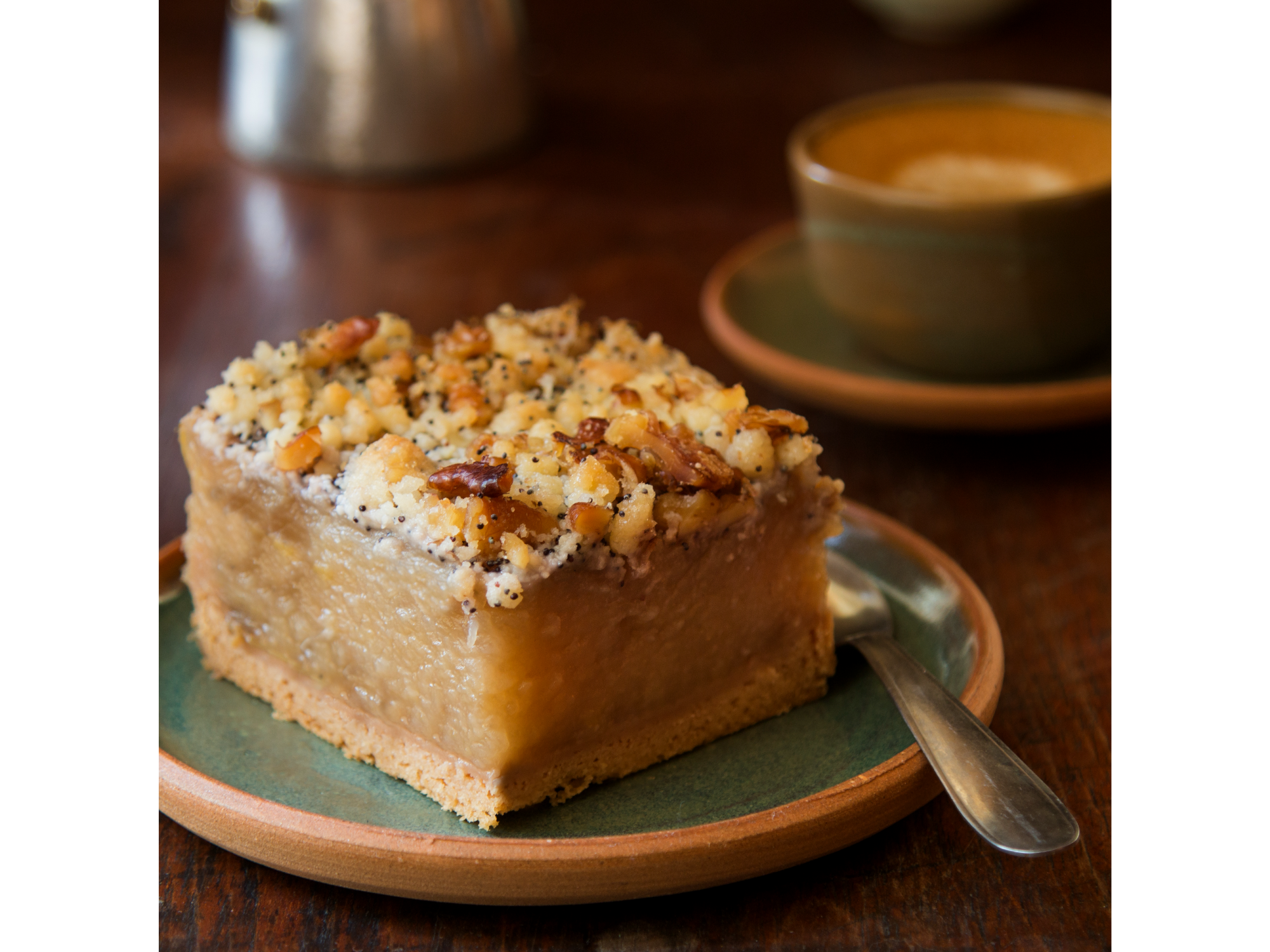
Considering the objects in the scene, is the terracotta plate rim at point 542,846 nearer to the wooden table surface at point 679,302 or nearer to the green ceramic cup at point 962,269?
the wooden table surface at point 679,302

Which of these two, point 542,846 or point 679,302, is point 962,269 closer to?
point 679,302

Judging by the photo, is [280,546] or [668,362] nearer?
[280,546]

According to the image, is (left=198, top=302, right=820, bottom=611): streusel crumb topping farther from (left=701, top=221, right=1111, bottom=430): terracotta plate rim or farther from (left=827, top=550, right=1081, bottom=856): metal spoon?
(left=701, top=221, right=1111, bottom=430): terracotta plate rim

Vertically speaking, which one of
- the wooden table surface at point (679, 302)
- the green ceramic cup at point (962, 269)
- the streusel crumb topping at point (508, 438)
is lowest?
the wooden table surface at point (679, 302)

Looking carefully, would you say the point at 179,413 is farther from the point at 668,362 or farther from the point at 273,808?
the point at 273,808

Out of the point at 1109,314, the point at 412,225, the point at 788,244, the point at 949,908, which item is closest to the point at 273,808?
the point at 949,908

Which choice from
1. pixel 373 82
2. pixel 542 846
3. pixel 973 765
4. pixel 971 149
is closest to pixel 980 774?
pixel 973 765

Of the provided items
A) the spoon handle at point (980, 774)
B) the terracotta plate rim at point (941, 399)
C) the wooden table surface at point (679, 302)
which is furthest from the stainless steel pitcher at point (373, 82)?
the spoon handle at point (980, 774)
